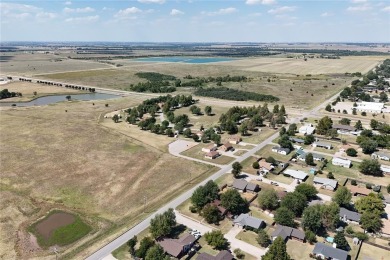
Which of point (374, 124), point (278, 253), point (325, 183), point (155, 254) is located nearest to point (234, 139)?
point (325, 183)

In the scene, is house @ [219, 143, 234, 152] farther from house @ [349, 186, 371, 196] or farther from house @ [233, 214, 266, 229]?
house @ [233, 214, 266, 229]

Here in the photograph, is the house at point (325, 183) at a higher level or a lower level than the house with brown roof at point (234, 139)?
lower

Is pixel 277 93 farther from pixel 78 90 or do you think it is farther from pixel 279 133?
pixel 78 90

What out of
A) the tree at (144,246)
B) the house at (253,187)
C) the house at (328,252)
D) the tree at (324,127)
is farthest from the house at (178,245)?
the tree at (324,127)

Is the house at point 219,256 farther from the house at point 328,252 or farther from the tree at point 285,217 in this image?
the house at point 328,252

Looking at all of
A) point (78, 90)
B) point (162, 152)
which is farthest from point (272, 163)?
point (78, 90)

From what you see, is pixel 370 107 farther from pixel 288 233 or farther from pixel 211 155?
pixel 288 233

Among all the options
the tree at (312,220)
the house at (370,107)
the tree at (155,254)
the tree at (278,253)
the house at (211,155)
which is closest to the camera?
the tree at (278,253)
